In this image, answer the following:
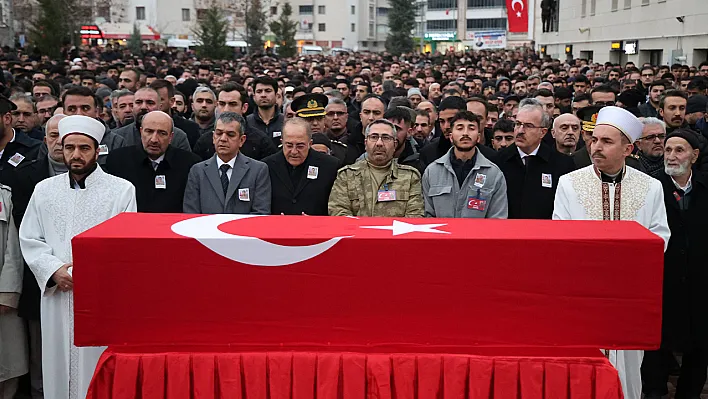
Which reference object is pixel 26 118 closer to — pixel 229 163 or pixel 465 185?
pixel 229 163

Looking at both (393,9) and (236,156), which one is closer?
(236,156)

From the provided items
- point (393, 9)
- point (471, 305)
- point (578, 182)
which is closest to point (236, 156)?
point (578, 182)

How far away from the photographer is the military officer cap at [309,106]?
895cm

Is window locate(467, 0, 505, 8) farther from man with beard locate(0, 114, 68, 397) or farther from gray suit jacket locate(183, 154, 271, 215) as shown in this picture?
man with beard locate(0, 114, 68, 397)

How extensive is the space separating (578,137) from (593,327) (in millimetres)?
4790

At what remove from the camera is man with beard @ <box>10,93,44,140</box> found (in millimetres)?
8711

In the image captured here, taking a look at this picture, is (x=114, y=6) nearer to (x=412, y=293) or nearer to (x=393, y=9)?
(x=393, y=9)

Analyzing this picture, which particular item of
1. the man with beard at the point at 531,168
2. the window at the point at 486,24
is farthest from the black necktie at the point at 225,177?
the window at the point at 486,24

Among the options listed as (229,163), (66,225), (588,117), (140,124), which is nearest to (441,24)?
(588,117)

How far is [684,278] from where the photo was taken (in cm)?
597

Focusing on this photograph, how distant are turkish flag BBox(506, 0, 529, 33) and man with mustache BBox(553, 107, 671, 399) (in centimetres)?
3854

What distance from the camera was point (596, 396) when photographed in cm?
394

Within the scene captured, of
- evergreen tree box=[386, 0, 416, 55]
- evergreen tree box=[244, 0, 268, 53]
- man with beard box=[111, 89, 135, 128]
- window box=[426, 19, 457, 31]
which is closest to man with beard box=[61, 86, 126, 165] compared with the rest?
man with beard box=[111, 89, 135, 128]

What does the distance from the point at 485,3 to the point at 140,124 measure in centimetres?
9487
